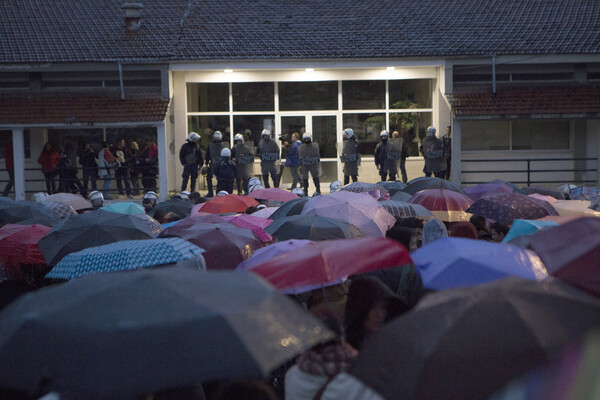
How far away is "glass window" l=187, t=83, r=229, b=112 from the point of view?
2494 centimetres

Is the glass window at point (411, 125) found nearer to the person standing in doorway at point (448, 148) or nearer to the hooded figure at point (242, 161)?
the person standing in doorway at point (448, 148)

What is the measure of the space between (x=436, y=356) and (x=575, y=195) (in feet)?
37.5

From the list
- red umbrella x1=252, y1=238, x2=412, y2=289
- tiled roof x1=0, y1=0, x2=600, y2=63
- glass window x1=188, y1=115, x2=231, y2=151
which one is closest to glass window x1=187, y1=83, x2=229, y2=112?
glass window x1=188, y1=115, x2=231, y2=151

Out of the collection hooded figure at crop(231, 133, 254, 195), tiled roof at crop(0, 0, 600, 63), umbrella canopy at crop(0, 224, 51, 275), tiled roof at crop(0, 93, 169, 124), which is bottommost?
umbrella canopy at crop(0, 224, 51, 275)

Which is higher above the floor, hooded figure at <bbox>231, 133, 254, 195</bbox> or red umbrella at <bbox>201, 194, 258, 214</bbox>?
hooded figure at <bbox>231, 133, 254, 195</bbox>

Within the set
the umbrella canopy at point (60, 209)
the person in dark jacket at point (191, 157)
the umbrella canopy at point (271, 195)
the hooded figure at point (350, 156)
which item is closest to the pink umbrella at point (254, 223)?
the umbrella canopy at point (271, 195)

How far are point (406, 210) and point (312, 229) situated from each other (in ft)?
8.23

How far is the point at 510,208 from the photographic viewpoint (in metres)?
9.90

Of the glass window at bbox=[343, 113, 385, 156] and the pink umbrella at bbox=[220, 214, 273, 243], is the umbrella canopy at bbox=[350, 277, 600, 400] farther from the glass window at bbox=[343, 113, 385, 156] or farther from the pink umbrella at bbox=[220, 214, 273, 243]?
the glass window at bbox=[343, 113, 385, 156]

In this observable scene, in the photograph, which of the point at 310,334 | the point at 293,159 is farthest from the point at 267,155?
the point at 310,334

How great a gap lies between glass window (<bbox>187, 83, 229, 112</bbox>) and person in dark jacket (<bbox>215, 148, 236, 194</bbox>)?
3.55m

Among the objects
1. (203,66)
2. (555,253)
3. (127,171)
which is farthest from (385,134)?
(555,253)

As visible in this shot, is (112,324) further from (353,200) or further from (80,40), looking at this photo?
(80,40)

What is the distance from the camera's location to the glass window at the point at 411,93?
987 inches
